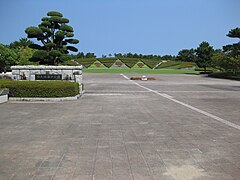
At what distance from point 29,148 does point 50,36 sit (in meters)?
17.4

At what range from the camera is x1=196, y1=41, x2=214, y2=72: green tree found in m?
49.8

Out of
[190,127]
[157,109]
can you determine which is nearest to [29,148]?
[190,127]

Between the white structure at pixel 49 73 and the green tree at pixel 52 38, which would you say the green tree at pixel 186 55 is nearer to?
the green tree at pixel 52 38

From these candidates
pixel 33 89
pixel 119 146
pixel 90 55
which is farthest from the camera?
pixel 90 55

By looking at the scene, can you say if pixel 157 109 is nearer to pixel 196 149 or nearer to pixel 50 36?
pixel 196 149

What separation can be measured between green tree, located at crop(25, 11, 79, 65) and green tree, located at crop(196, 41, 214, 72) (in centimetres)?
3503

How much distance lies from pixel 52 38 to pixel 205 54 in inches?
1455

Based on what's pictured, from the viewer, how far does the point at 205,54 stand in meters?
50.1

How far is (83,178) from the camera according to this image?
11.2ft

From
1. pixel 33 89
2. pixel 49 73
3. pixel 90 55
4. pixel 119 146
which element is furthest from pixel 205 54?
pixel 119 146

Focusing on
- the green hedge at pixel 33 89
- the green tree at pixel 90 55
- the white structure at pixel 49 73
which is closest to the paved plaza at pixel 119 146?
the green hedge at pixel 33 89

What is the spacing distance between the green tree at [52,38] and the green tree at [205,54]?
115ft

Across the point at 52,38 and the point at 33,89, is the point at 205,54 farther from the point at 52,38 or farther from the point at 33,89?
the point at 33,89

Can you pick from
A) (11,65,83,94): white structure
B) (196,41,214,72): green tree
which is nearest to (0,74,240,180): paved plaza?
(11,65,83,94): white structure
